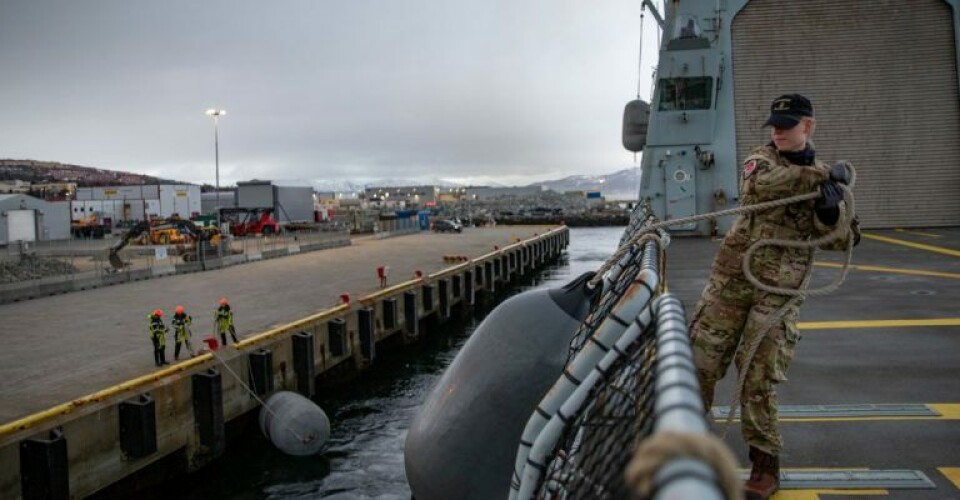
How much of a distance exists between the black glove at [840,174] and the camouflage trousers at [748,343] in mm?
673

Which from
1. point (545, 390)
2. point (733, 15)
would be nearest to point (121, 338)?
point (545, 390)

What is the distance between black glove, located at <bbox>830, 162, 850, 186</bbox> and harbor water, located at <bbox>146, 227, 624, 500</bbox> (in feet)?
26.9

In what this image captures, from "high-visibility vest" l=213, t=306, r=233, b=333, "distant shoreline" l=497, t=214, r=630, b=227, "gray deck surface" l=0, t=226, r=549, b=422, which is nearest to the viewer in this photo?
"gray deck surface" l=0, t=226, r=549, b=422

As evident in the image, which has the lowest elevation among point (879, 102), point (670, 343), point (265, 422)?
point (265, 422)

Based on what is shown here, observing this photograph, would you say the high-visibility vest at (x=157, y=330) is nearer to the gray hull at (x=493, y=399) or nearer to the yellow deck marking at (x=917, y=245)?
the gray hull at (x=493, y=399)

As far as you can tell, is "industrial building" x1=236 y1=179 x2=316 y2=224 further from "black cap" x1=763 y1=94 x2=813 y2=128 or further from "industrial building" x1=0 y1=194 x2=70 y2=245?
"black cap" x1=763 y1=94 x2=813 y2=128

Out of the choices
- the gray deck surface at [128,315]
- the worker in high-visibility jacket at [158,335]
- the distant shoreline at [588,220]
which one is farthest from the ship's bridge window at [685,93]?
the distant shoreline at [588,220]

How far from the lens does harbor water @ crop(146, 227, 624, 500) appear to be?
10258 mm

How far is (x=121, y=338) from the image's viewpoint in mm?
13805

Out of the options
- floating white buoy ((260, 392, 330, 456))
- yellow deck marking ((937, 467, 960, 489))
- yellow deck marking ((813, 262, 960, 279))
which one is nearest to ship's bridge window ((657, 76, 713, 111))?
yellow deck marking ((813, 262, 960, 279))

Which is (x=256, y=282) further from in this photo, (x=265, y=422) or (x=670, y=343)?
(x=670, y=343)

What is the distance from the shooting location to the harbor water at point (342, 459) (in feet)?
33.7

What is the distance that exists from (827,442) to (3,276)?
942 inches

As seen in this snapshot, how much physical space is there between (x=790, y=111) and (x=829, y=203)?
0.56 metres
